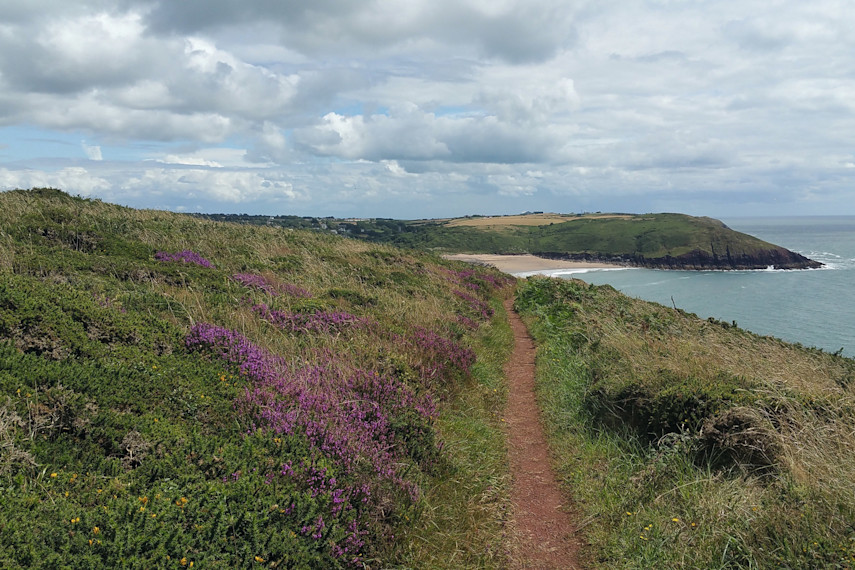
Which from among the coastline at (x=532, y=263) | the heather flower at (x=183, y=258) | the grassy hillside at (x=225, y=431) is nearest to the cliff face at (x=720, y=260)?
the coastline at (x=532, y=263)

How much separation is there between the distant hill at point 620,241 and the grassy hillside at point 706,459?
10734cm

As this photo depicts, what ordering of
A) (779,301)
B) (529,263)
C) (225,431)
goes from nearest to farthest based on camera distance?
(225,431), (779,301), (529,263)

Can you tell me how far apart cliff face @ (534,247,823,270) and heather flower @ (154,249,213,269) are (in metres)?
129

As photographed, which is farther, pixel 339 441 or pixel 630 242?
pixel 630 242

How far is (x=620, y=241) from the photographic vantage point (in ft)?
521

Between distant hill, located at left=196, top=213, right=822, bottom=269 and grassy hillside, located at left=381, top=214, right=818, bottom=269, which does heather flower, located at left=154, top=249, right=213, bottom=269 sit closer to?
distant hill, located at left=196, top=213, right=822, bottom=269

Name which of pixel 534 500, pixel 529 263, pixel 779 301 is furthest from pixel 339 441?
pixel 529 263

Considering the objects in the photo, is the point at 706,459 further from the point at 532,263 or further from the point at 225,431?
the point at 532,263

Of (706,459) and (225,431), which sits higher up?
(225,431)

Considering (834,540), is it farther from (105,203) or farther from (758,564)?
(105,203)

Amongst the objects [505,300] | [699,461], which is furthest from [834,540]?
[505,300]

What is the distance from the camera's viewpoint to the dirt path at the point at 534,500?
5355mm

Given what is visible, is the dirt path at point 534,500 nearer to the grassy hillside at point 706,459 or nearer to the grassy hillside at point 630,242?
the grassy hillside at point 706,459

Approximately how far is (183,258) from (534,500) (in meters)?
11.1
